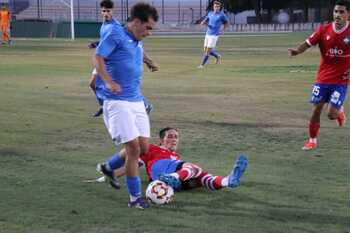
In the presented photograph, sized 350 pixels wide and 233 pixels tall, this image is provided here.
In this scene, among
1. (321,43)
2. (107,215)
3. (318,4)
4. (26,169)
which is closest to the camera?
(107,215)

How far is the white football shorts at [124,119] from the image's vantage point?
6520 mm

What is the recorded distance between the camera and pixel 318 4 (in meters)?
76.4

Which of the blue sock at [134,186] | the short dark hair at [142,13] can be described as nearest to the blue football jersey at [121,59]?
the short dark hair at [142,13]

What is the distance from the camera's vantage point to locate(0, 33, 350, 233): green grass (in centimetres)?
624

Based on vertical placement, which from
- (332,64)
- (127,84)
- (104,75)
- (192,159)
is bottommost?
(192,159)

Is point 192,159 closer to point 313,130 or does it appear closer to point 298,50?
point 313,130

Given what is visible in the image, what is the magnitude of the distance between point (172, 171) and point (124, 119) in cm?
105

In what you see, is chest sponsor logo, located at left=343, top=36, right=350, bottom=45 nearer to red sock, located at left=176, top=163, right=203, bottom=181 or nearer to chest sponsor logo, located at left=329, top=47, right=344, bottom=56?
chest sponsor logo, located at left=329, top=47, right=344, bottom=56

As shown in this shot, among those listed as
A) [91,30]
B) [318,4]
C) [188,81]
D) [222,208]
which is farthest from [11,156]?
[318,4]

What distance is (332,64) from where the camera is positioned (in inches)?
390

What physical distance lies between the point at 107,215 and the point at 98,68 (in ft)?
4.25

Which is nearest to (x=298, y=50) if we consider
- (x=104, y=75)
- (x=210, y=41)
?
(x=104, y=75)

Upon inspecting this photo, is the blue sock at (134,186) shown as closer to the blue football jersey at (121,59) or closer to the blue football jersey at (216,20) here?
the blue football jersey at (121,59)

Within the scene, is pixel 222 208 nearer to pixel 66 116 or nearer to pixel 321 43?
pixel 321 43
